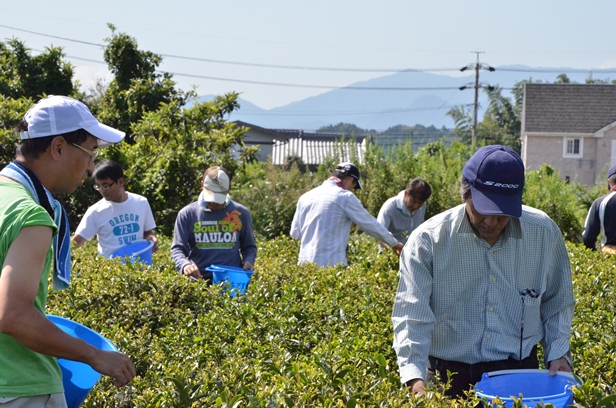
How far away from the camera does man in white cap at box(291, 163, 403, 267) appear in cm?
758

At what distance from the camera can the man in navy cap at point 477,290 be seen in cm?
318

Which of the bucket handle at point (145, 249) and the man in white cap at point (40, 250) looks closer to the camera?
the man in white cap at point (40, 250)

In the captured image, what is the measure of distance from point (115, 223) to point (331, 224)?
7.20ft

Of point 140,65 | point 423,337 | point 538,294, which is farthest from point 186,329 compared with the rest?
point 140,65

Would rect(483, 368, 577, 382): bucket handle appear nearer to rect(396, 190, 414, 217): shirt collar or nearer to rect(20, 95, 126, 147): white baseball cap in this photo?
rect(20, 95, 126, 147): white baseball cap

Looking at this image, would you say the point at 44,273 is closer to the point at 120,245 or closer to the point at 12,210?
the point at 12,210

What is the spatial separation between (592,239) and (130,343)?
6.20 m

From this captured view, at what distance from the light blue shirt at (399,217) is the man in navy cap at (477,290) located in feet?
18.9

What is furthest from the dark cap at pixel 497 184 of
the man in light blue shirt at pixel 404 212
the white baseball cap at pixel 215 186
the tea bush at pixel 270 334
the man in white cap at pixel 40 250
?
the man in light blue shirt at pixel 404 212

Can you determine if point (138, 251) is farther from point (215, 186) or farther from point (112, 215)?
point (215, 186)

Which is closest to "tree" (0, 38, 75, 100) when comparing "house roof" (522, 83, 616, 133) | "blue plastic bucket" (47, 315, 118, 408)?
"blue plastic bucket" (47, 315, 118, 408)

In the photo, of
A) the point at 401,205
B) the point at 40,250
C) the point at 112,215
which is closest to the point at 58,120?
the point at 40,250

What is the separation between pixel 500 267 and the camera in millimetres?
3225

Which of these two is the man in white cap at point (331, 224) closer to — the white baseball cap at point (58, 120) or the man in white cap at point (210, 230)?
the man in white cap at point (210, 230)
